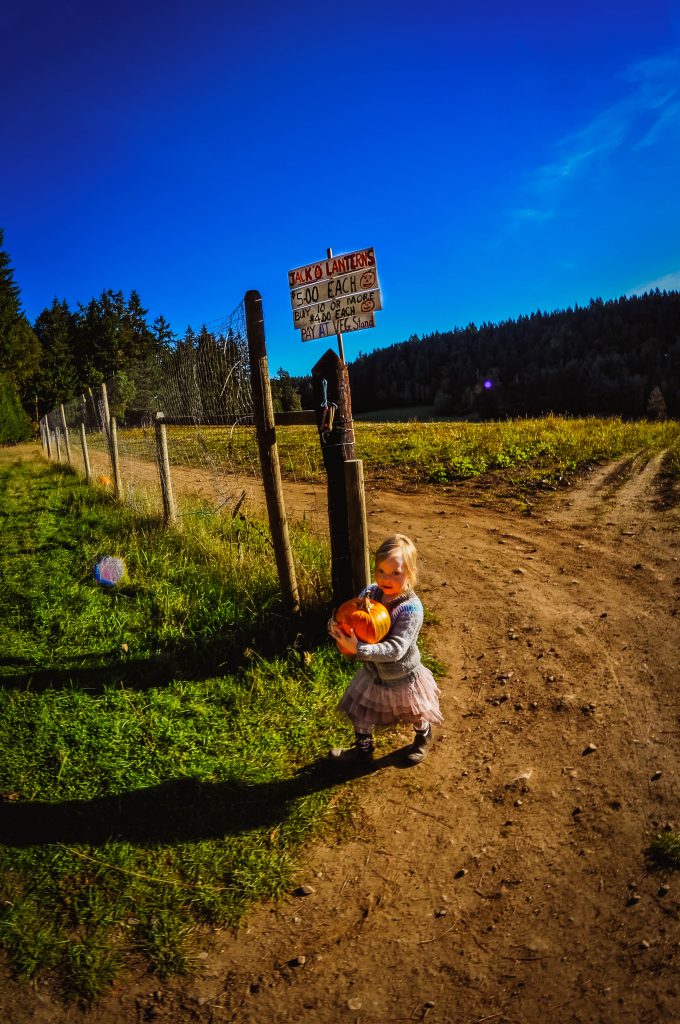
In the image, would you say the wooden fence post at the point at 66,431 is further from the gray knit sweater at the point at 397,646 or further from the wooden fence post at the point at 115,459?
the gray knit sweater at the point at 397,646

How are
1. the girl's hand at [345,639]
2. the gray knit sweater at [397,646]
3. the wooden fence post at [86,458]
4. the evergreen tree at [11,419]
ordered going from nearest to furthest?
1. the girl's hand at [345,639]
2. the gray knit sweater at [397,646]
3. the wooden fence post at [86,458]
4. the evergreen tree at [11,419]

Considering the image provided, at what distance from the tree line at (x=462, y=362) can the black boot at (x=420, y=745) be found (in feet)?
120

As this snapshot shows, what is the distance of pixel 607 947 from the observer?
2301mm

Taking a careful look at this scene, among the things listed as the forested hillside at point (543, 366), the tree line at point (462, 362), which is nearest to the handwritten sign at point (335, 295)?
the tree line at point (462, 362)

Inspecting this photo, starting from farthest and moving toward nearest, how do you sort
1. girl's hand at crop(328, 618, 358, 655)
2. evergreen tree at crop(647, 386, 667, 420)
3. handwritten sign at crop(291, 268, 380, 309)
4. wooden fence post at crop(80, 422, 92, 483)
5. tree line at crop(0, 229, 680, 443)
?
tree line at crop(0, 229, 680, 443) → evergreen tree at crop(647, 386, 667, 420) → wooden fence post at crop(80, 422, 92, 483) → handwritten sign at crop(291, 268, 380, 309) → girl's hand at crop(328, 618, 358, 655)

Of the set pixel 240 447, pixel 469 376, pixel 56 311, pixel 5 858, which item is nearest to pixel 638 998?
pixel 5 858

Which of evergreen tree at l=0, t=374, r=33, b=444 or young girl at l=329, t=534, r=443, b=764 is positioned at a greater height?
evergreen tree at l=0, t=374, r=33, b=444

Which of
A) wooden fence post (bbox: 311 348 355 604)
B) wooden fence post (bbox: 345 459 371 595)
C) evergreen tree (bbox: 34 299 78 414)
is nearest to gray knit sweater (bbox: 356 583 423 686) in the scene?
wooden fence post (bbox: 345 459 371 595)

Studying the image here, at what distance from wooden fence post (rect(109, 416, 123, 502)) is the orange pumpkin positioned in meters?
7.92

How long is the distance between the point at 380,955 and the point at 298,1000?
0.38m

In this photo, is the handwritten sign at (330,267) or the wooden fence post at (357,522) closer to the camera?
the handwritten sign at (330,267)

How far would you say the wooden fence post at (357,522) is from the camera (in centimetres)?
423

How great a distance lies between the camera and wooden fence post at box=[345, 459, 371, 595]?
4230mm

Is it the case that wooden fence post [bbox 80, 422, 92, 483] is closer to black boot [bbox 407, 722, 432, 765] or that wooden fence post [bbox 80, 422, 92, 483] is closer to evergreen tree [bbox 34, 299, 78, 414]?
black boot [bbox 407, 722, 432, 765]
